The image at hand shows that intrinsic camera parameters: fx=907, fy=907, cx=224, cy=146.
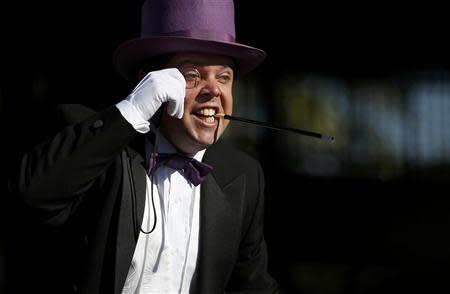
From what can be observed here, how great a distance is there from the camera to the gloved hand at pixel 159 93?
10.2 feet

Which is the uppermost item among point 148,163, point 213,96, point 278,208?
point 213,96

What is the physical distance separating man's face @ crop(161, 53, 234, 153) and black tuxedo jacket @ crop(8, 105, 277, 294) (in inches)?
6.8

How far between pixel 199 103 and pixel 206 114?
0.05 m

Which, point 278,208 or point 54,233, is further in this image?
point 278,208

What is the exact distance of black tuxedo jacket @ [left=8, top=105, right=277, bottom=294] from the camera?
9.98 feet

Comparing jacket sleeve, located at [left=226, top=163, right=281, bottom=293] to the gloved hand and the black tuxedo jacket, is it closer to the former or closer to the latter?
the black tuxedo jacket

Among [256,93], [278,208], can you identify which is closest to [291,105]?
[256,93]

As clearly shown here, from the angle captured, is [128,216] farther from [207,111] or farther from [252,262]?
[252,262]

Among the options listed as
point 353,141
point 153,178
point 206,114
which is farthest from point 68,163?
point 353,141

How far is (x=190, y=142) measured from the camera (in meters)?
3.41

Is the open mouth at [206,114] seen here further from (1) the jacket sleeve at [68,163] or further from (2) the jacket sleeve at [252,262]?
(2) the jacket sleeve at [252,262]

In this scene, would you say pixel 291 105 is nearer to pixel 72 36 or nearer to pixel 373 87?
pixel 373 87

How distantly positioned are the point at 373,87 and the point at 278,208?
1053 millimetres

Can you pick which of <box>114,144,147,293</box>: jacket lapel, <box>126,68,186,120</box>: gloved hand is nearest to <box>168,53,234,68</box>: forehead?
<box>126,68,186,120</box>: gloved hand
